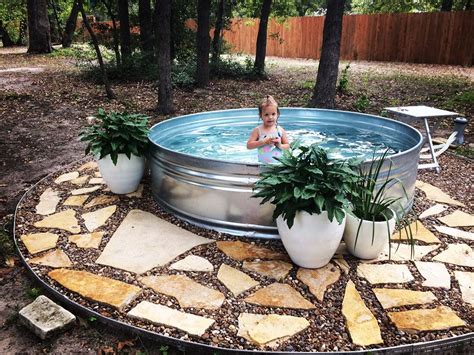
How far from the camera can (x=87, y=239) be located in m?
3.11

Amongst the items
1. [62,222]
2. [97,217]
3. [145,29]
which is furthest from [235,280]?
[145,29]

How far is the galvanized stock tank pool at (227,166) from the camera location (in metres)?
3.03

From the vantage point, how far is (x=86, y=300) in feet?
7.88

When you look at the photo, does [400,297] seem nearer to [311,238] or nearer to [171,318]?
[311,238]

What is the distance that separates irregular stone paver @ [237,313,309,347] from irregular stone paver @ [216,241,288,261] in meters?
0.59

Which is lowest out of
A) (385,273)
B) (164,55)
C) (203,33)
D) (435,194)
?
(385,273)

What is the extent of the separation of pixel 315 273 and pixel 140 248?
1248mm

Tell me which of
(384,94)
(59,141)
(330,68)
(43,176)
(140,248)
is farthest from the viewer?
(384,94)

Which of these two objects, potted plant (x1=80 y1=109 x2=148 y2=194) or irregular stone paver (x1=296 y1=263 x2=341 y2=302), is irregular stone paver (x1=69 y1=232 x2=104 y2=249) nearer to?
potted plant (x1=80 y1=109 x2=148 y2=194)

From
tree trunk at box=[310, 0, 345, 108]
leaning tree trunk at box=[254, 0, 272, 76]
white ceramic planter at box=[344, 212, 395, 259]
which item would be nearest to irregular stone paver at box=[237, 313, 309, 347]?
white ceramic planter at box=[344, 212, 395, 259]

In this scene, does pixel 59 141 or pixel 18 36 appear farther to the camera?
pixel 18 36

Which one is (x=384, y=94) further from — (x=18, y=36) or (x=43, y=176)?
(x=18, y=36)

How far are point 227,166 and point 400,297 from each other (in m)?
1.44

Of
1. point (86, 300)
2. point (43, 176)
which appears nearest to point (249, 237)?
point (86, 300)
